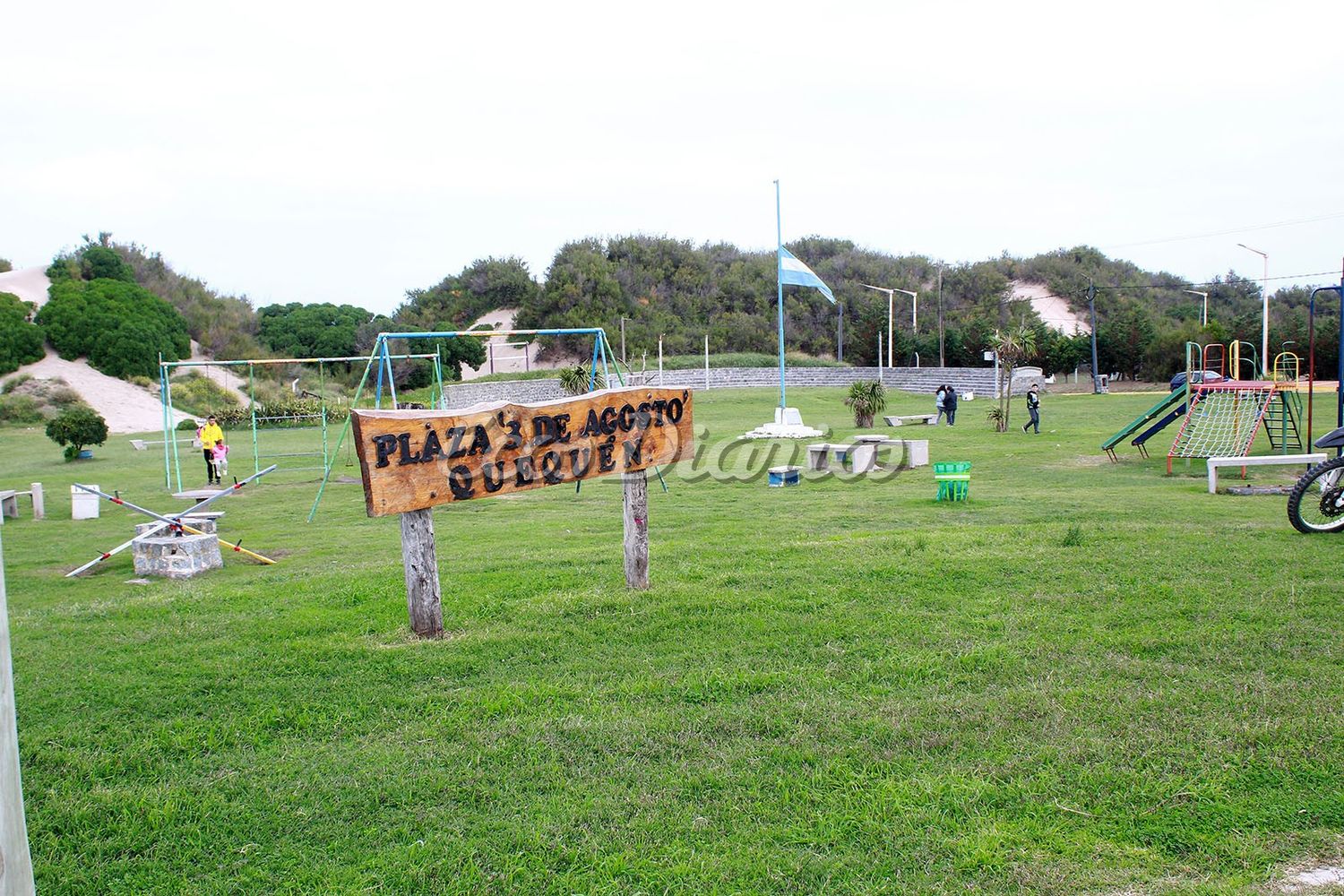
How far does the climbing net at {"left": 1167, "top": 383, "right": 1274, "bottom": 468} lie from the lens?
671 inches

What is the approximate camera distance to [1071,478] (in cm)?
1630

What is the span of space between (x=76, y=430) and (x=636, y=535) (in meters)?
23.2

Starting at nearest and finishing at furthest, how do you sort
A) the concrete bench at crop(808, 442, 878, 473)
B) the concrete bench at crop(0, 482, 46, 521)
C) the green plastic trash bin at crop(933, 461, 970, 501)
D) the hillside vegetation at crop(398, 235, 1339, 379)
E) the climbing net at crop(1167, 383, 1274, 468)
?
the green plastic trash bin at crop(933, 461, 970, 501) < the concrete bench at crop(0, 482, 46, 521) < the climbing net at crop(1167, 383, 1274, 468) < the concrete bench at crop(808, 442, 878, 473) < the hillside vegetation at crop(398, 235, 1339, 379)

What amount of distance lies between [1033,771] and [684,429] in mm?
4189

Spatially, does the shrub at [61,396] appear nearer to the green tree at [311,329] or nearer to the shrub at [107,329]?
the shrub at [107,329]

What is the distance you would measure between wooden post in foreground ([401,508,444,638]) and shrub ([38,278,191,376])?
48452 millimetres

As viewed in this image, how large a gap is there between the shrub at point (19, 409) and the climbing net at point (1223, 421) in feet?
133

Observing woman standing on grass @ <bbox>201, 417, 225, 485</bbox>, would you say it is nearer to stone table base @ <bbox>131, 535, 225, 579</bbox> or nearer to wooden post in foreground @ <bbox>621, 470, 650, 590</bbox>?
stone table base @ <bbox>131, 535, 225, 579</bbox>

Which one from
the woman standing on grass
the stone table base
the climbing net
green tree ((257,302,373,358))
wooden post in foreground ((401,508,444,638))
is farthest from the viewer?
green tree ((257,302,373,358))

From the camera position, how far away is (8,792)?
7.97 feet

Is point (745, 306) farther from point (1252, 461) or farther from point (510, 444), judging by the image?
point (510, 444)

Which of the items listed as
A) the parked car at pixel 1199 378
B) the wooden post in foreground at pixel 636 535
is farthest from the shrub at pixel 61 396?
the wooden post in foreground at pixel 636 535

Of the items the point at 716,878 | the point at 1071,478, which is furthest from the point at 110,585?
the point at 1071,478

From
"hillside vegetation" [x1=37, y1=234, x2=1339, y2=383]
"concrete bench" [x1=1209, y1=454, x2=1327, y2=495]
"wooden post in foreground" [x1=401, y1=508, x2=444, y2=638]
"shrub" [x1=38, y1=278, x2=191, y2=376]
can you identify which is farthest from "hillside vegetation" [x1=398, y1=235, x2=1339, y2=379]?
"wooden post in foreground" [x1=401, y1=508, x2=444, y2=638]
